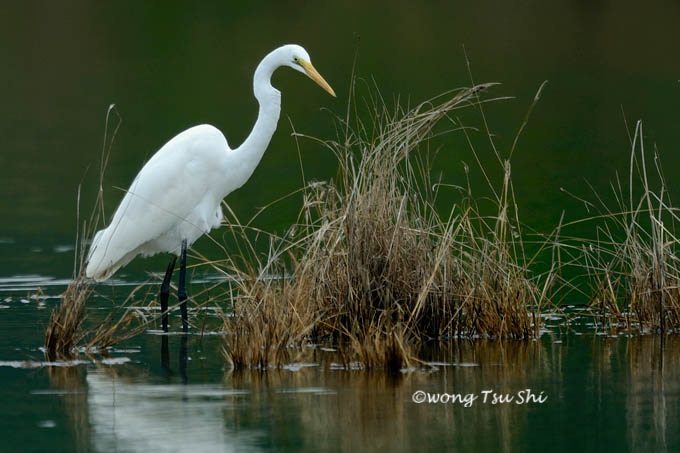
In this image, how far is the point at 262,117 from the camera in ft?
26.5

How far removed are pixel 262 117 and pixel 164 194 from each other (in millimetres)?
773

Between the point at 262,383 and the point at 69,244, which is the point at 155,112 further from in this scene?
the point at 262,383

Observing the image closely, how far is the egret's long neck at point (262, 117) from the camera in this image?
7.92 meters

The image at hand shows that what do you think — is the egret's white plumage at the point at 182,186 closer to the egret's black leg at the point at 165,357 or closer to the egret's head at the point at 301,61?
the egret's head at the point at 301,61

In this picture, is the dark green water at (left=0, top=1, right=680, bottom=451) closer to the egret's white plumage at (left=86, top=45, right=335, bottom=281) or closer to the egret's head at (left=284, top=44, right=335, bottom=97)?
the egret's white plumage at (left=86, top=45, right=335, bottom=281)

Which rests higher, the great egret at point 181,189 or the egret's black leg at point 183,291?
the great egret at point 181,189

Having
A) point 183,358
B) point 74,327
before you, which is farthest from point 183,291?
point 74,327

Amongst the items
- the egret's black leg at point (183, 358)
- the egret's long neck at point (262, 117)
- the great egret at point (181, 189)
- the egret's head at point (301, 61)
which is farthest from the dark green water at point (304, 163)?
the egret's head at point (301, 61)

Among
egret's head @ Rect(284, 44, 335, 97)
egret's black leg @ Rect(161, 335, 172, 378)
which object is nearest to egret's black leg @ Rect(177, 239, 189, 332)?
egret's black leg @ Rect(161, 335, 172, 378)

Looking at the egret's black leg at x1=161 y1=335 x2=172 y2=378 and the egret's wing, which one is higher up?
the egret's wing

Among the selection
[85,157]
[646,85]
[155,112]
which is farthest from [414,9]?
[85,157]

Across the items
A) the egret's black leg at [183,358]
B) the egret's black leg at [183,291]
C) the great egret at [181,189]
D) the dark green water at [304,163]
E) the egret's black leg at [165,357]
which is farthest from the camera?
the great egret at [181,189]

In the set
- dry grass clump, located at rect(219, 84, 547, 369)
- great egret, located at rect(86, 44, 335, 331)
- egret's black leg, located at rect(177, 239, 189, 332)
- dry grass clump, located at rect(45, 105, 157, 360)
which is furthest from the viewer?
great egret, located at rect(86, 44, 335, 331)

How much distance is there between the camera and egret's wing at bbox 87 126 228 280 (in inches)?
313
